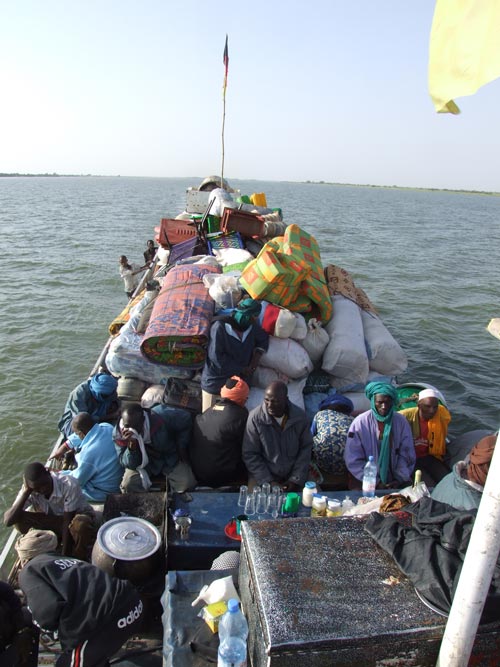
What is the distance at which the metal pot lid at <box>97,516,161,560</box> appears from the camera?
10.4 feet

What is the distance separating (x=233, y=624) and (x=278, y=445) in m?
2.08

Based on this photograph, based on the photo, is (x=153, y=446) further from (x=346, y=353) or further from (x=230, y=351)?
(x=346, y=353)

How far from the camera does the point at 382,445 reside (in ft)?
14.8

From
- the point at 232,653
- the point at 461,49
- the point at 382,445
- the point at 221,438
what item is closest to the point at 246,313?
the point at 221,438

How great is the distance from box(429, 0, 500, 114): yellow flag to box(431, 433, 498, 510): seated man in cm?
224

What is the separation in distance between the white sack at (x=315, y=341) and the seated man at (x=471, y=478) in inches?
119

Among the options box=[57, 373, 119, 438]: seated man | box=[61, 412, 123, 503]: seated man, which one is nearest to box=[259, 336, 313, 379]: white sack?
box=[57, 373, 119, 438]: seated man

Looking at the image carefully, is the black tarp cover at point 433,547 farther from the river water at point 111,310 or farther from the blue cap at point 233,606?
the river water at point 111,310

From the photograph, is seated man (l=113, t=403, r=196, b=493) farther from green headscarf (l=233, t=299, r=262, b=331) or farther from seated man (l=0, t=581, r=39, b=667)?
seated man (l=0, t=581, r=39, b=667)

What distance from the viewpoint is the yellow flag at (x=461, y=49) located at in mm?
1456

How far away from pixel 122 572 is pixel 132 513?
60 cm

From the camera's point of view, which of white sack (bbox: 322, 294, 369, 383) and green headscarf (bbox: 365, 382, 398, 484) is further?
white sack (bbox: 322, 294, 369, 383)

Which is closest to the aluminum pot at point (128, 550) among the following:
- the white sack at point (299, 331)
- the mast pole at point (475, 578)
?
the mast pole at point (475, 578)

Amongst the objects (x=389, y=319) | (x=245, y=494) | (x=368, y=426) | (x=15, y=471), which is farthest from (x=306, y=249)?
(x=389, y=319)
